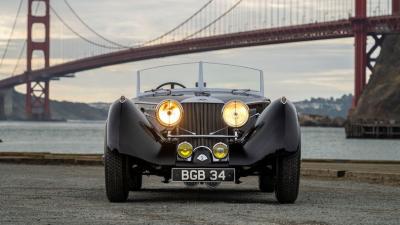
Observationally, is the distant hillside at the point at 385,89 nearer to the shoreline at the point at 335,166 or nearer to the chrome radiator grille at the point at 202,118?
the shoreline at the point at 335,166

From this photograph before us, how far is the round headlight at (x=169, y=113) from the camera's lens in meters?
7.80

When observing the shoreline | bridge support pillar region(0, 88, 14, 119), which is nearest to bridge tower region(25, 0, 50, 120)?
bridge support pillar region(0, 88, 14, 119)

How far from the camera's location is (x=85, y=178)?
11.9m

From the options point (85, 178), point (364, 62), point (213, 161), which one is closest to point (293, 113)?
point (213, 161)

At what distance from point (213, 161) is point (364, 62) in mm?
70547

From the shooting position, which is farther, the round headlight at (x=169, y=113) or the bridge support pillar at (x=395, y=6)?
the bridge support pillar at (x=395, y=6)

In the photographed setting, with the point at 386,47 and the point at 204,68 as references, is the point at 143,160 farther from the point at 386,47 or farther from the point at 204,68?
the point at 386,47

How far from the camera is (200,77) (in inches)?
350

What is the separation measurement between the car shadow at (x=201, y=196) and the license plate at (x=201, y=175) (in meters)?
0.44

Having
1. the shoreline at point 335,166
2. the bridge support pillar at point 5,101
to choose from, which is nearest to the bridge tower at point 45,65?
the bridge support pillar at point 5,101

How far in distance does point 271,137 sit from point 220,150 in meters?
0.45

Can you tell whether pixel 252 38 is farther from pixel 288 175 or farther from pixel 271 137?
pixel 288 175

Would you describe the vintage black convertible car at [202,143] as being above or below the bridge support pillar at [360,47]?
below

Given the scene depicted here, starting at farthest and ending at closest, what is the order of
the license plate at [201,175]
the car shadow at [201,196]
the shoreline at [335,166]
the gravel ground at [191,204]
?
the shoreline at [335,166], the car shadow at [201,196], the license plate at [201,175], the gravel ground at [191,204]
